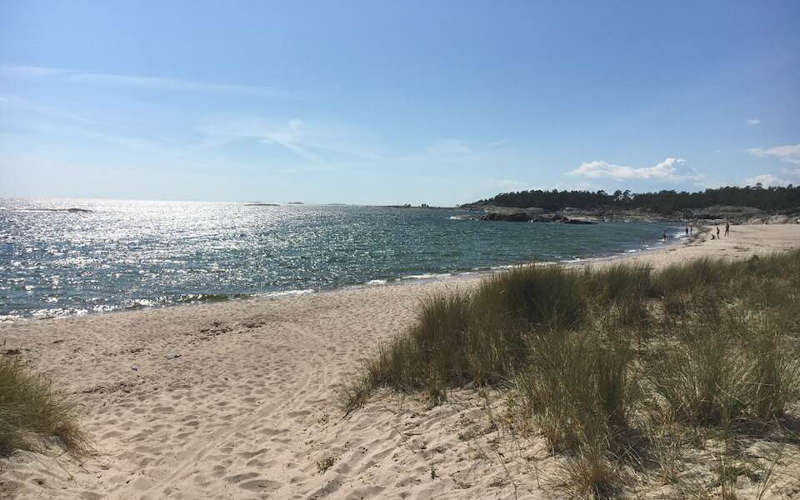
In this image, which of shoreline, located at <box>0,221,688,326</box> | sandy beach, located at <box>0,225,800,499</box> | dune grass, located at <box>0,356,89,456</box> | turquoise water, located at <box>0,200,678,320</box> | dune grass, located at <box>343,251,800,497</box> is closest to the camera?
dune grass, located at <box>343,251,800,497</box>

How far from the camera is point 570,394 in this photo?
12.4ft

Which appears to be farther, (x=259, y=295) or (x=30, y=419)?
(x=259, y=295)

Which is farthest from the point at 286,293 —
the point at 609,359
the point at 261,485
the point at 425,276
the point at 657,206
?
the point at 657,206

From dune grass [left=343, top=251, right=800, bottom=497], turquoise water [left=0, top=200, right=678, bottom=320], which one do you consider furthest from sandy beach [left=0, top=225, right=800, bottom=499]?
turquoise water [left=0, top=200, right=678, bottom=320]

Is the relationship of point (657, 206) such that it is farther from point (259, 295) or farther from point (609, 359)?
point (609, 359)

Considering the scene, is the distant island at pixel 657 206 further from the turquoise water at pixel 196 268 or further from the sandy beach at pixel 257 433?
the sandy beach at pixel 257 433

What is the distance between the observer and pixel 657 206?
375ft

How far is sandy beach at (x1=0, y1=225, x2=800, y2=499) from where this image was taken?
3.68m

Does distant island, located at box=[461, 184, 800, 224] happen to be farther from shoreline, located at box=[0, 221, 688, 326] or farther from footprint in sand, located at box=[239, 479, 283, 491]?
footprint in sand, located at box=[239, 479, 283, 491]

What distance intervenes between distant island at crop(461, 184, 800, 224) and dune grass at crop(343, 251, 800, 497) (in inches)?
3336

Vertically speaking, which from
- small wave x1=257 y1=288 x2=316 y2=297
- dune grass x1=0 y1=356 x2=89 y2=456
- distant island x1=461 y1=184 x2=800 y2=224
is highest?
distant island x1=461 y1=184 x2=800 y2=224

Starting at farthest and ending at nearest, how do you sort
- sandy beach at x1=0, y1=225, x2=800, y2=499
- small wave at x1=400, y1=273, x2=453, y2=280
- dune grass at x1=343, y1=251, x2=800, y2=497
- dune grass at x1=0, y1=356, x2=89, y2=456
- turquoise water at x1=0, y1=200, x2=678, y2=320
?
small wave at x1=400, y1=273, x2=453, y2=280, turquoise water at x1=0, y1=200, x2=678, y2=320, dune grass at x1=0, y1=356, x2=89, y2=456, sandy beach at x1=0, y1=225, x2=800, y2=499, dune grass at x1=343, y1=251, x2=800, y2=497

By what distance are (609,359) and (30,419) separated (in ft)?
20.1

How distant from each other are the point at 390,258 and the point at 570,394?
91.5 ft
